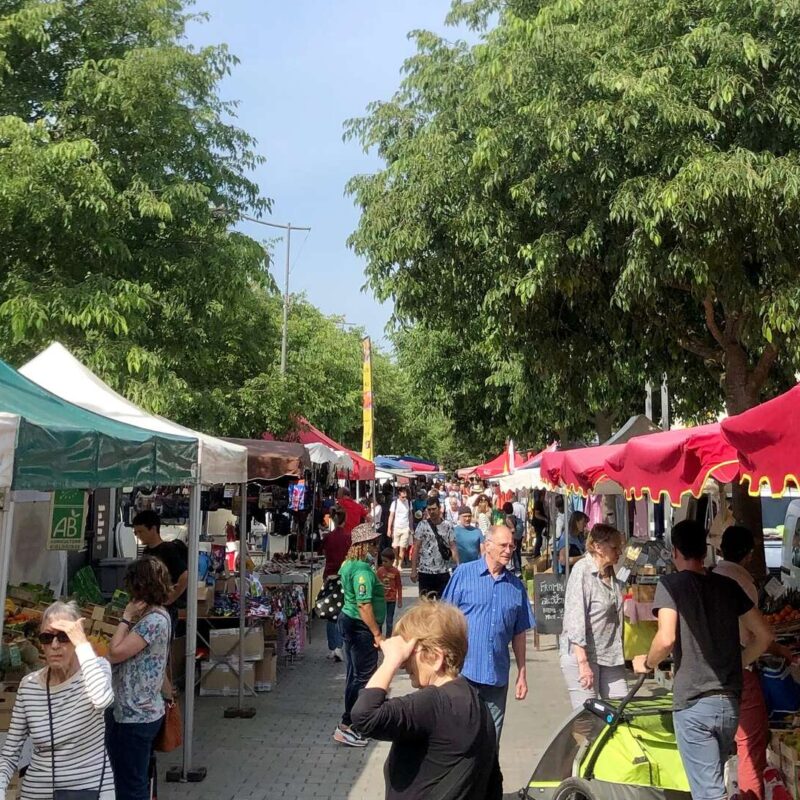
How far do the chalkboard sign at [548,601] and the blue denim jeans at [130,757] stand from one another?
24.1 feet

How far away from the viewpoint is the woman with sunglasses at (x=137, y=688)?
17.7 ft

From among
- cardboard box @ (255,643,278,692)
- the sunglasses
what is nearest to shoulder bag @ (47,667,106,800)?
the sunglasses

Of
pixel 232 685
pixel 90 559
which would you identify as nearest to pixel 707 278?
pixel 232 685

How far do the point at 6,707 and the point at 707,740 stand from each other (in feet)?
12.0

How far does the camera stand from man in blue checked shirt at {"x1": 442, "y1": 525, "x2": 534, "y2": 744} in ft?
20.2

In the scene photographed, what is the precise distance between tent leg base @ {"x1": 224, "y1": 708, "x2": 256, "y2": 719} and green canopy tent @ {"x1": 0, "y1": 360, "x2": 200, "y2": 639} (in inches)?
117

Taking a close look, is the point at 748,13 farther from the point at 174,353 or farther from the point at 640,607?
the point at 174,353

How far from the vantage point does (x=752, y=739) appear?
19.7 feet

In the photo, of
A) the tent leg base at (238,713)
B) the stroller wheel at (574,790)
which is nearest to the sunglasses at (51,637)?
the stroller wheel at (574,790)

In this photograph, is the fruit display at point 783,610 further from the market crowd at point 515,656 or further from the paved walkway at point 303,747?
the paved walkway at point 303,747

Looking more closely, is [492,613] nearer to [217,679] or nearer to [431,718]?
[431,718]

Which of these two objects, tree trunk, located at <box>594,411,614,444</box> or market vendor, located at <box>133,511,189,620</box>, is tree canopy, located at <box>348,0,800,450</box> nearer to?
market vendor, located at <box>133,511,189,620</box>

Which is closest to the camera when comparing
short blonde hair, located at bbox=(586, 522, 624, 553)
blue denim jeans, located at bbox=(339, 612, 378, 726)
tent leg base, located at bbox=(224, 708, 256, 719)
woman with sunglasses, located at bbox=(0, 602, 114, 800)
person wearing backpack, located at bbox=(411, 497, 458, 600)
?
woman with sunglasses, located at bbox=(0, 602, 114, 800)

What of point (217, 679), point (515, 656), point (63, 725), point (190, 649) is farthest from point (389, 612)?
point (63, 725)
